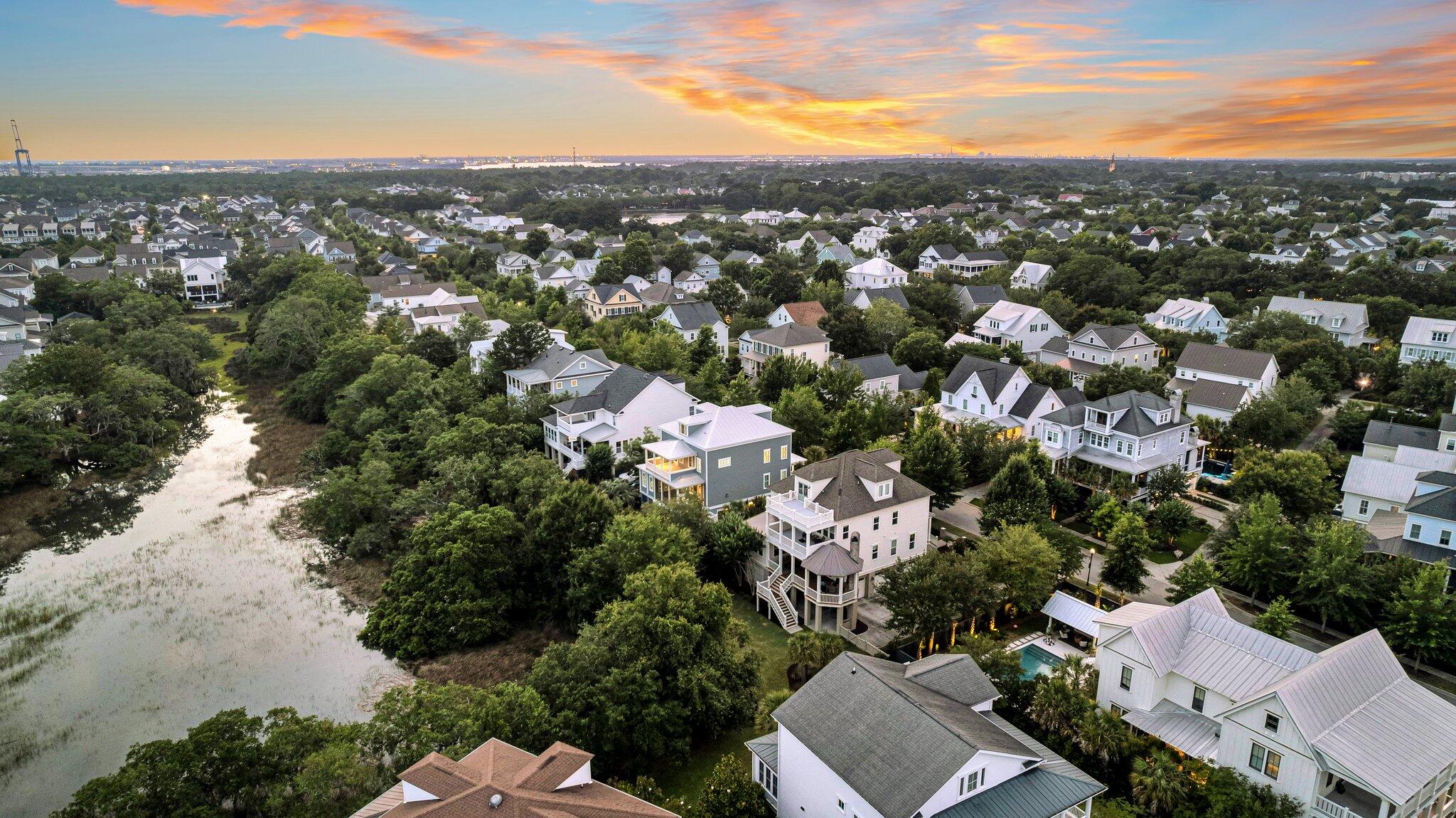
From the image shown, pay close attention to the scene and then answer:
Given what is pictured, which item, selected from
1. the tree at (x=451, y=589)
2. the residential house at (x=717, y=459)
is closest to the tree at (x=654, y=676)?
the tree at (x=451, y=589)

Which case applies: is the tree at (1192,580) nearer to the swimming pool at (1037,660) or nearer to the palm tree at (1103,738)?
the swimming pool at (1037,660)

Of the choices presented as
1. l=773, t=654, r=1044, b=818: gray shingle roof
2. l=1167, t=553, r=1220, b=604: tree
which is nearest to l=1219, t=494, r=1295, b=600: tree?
l=1167, t=553, r=1220, b=604: tree

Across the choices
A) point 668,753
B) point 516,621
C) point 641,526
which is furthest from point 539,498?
→ point 668,753

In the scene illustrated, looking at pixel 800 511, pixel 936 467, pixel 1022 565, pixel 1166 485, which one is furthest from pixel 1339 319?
pixel 800 511

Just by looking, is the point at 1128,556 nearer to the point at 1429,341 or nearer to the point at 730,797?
the point at 730,797

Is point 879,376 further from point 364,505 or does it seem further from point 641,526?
point 364,505

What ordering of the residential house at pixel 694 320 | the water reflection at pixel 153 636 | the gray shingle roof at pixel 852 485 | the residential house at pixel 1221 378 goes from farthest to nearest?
the residential house at pixel 694 320
the residential house at pixel 1221 378
the gray shingle roof at pixel 852 485
the water reflection at pixel 153 636

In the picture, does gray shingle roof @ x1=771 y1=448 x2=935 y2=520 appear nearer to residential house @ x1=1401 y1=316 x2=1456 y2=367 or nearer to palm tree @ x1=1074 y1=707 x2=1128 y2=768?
palm tree @ x1=1074 y1=707 x2=1128 y2=768
